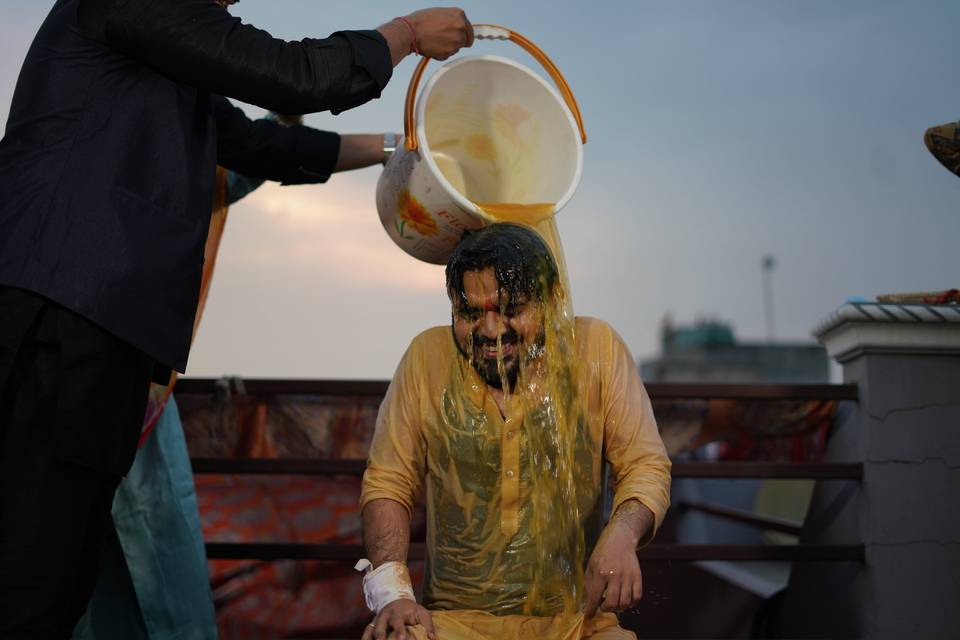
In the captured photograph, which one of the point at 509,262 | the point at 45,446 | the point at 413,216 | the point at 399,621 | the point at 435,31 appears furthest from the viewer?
the point at 413,216

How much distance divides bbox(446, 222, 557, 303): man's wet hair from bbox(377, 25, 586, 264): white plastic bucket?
6.7 inches

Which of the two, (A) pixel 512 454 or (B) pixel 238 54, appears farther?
(A) pixel 512 454

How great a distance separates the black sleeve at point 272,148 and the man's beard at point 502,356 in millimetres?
998

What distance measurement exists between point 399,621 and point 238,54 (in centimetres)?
135

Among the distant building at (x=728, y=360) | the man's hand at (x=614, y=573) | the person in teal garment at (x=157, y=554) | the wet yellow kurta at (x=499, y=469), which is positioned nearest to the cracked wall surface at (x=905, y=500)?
the wet yellow kurta at (x=499, y=469)

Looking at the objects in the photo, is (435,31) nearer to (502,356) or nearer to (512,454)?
(502,356)

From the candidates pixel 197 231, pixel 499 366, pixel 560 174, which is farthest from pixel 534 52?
pixel 197 231

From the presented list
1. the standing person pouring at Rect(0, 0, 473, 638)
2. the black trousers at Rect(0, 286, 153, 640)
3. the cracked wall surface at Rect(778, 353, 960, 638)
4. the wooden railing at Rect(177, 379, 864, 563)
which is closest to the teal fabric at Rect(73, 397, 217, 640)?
the wooden railing at Rect(177, 379, 864, 563)

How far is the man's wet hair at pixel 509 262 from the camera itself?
2559 mm

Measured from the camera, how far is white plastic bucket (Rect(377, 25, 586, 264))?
283 centimetres

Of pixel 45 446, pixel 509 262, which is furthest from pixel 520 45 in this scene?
pixel 45 446

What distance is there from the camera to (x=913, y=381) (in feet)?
12.9

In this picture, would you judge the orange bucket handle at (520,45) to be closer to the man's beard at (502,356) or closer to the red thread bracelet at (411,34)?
the red thread bracelet at (411,34)

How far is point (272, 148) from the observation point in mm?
3236
